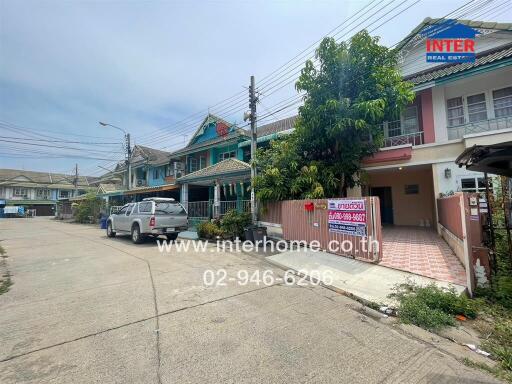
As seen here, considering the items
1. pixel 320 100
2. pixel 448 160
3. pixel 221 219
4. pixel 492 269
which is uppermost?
pixel 320 100

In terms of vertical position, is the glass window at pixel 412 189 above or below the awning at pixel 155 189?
below

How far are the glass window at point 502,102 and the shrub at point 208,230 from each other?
1253 centimetres

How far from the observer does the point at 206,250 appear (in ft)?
31.9

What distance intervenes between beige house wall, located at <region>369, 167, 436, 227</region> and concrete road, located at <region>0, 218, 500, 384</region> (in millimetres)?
11775

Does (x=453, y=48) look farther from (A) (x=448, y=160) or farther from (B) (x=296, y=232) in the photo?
(B) (x=296, y=232)

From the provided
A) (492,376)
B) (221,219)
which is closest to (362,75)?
(221,219)

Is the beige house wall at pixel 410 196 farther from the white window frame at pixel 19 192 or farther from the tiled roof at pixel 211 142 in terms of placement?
the white window frame at pixel 19 192

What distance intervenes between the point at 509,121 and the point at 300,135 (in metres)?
7.99

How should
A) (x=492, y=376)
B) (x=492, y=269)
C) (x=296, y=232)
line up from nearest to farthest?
(x=492, y=376), (x=492, y=269), (x=296, y=232)

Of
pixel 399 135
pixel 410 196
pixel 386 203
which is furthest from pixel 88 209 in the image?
pixel 410 196

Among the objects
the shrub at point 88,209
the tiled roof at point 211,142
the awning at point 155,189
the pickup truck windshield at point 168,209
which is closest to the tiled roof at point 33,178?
the shrub at point 88,209

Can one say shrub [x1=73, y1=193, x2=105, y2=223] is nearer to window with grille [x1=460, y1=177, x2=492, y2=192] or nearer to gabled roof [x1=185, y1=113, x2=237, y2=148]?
gabled roof [x1=185, y1=113, x2=237, y2=148]

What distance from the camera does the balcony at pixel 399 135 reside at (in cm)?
1152

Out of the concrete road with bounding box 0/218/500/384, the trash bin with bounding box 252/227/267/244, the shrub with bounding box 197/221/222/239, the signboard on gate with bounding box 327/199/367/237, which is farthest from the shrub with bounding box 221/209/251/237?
the concrete road with bounding box 0/218/500/384
